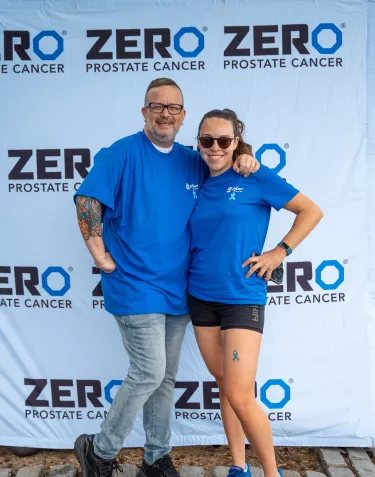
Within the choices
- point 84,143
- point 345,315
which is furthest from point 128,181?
point 345,315

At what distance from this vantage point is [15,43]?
340 centimetres

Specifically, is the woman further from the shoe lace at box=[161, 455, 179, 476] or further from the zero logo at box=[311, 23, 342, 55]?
the zero logo at box=[311, 23, 342, 55]

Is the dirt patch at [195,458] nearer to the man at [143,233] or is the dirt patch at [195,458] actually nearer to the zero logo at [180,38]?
the man at [143,233]

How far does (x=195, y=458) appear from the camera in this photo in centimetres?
346

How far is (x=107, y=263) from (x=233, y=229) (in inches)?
23.4

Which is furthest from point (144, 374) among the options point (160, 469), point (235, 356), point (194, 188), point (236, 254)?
point (194, 188)

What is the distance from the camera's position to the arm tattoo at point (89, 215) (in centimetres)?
262

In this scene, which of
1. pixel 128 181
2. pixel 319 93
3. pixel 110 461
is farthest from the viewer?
pixel 319 93

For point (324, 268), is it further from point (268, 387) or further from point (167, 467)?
point (167, 467)

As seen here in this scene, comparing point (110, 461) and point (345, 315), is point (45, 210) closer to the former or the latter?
point (110, 461)

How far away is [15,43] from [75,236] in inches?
45.3

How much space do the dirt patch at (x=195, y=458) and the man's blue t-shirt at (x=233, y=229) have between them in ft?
4.03

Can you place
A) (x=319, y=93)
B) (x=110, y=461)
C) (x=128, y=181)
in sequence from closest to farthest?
1. (x=128, y=181)
2. (x=110, y=461)
3. (x=319, y=93)

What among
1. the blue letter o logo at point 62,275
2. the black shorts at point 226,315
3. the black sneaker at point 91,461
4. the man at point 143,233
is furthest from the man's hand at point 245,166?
the black sneaker at point 91,461
